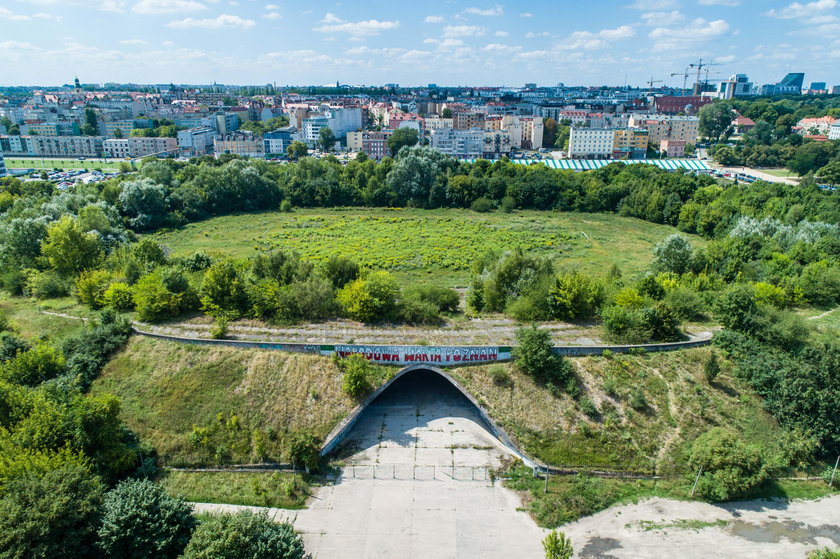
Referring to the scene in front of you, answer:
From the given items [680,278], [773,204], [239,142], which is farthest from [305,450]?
[239,142]

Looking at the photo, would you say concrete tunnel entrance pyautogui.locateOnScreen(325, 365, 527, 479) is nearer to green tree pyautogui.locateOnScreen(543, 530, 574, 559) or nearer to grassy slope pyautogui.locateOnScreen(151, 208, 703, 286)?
green tree pyautogui.locateOnScreen(543, 530, 574, 559)

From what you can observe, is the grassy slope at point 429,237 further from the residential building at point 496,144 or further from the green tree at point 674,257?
the residential building at point 496,144

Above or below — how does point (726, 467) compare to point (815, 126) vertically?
below

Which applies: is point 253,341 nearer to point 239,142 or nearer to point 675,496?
point 675,496

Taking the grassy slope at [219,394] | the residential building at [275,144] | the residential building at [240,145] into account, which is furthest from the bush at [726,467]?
the residential building at [275,144]

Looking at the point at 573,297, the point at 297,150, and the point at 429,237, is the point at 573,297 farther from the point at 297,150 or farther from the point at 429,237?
the point at 297,150

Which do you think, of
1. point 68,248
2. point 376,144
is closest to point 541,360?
point 68,248
